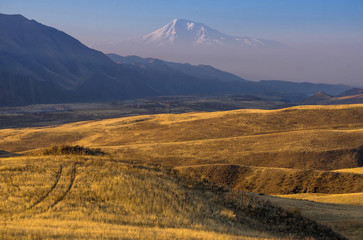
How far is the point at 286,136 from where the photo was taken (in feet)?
222

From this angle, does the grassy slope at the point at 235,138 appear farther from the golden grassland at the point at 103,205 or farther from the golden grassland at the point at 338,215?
the golden grassland at the point at 103,205

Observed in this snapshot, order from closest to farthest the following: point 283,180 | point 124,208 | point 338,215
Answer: point 124,208
point 338,215
point 283,180

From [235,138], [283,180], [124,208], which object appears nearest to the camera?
[124,208]

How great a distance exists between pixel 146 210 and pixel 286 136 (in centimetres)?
5237

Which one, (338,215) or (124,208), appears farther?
(338,215)

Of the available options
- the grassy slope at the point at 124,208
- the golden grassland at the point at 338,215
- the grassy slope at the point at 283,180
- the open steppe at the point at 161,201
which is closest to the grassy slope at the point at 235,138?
the grassy slope at the point at 283,180

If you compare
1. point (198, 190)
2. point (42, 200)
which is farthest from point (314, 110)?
point (42, 200)

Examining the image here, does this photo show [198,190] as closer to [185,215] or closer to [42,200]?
[185,215]

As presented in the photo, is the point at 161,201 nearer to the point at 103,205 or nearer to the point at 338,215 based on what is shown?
the point at 103,205

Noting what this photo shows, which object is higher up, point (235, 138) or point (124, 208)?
point (124, 208)

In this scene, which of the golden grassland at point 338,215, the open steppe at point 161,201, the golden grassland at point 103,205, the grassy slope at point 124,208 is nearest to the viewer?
the golden grassland at point 103,205

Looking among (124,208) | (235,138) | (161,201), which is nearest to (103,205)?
(124,208)

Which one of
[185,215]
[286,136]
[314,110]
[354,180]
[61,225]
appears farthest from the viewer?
[314,110]

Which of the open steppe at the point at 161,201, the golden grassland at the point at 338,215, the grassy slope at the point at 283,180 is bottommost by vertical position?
the grassy slope at the point at 283,180
